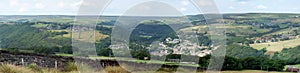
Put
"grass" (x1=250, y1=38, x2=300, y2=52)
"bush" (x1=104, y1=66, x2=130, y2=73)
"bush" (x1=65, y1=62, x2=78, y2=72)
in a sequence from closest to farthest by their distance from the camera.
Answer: "bush" (x1=104, y1=66, x2=130, y2=73), "bush" (x1=65, y1=62, x2=78, y2=72), "grass" (x1=250, y1=38, x2=300, y2=52)

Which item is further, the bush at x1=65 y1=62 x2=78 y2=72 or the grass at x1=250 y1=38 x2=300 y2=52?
the grass at x1=250 y1=38 x2=300 y2=52

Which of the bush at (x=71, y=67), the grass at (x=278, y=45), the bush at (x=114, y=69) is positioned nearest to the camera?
the bush at (x=114, y=69)

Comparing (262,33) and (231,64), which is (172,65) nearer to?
(231,64)

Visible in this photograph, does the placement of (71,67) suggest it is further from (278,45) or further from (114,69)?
(278,45)

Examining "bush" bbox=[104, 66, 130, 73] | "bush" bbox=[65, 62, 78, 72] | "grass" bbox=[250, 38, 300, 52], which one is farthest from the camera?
"grass" bbox=[250, 38, 300, 52]

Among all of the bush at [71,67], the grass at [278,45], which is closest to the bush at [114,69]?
the bush at [71,67]

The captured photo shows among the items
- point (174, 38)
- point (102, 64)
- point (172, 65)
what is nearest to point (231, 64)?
point (174, 38)

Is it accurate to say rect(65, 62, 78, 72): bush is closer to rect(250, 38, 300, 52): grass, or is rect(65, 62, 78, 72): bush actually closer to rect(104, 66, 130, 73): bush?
rect(104, 66, 130, 73): bush

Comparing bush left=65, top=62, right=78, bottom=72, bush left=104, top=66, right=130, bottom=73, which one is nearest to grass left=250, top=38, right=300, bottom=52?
bush left=104, top=66, right=130, bottom=73

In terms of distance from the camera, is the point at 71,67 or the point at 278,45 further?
the point at 278,45

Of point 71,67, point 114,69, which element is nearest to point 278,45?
point 114,69

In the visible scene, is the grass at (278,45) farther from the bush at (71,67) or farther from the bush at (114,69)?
the bush at (71,67)
